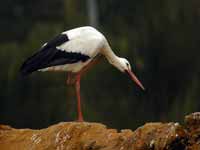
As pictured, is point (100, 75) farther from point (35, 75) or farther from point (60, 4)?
point (60, 4)

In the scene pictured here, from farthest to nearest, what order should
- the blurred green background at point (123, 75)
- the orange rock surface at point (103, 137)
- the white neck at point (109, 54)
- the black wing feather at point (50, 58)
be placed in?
the blurred green background at point (123, 75), the white neck at point (109, 54), the black wing feather at point (50, 58), the orange rock surface at point (103, 137)

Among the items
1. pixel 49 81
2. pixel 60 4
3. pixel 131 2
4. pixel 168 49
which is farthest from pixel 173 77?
pixel 60 4

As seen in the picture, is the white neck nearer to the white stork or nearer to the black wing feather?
the white stork

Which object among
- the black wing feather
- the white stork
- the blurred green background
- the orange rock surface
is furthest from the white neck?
the blurred green background

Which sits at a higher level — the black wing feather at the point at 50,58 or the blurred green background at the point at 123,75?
the black wing feather at the point at 50,58

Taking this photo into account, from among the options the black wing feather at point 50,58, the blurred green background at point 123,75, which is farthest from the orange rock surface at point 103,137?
the blurred green background at point 123,75

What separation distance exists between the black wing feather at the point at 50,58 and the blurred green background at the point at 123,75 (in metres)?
7.67

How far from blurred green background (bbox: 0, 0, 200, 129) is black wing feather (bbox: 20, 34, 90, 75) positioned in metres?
7.67

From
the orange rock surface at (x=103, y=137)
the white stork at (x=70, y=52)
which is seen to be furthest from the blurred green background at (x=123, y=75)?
the orange rock surface at (x=103, y=137)

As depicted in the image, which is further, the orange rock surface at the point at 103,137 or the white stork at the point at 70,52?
the white stork at the point at 70,52

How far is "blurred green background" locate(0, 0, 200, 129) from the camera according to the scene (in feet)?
70.4

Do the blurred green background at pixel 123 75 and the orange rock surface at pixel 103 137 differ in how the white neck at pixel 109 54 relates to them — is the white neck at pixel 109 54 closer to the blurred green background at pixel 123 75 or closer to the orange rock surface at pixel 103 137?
the orange rock surface at pixel 103 137

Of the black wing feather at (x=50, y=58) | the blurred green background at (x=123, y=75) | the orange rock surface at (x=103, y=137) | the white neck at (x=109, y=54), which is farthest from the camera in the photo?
the blurred green background at (x=123, y=75)

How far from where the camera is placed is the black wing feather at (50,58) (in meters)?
11.9
